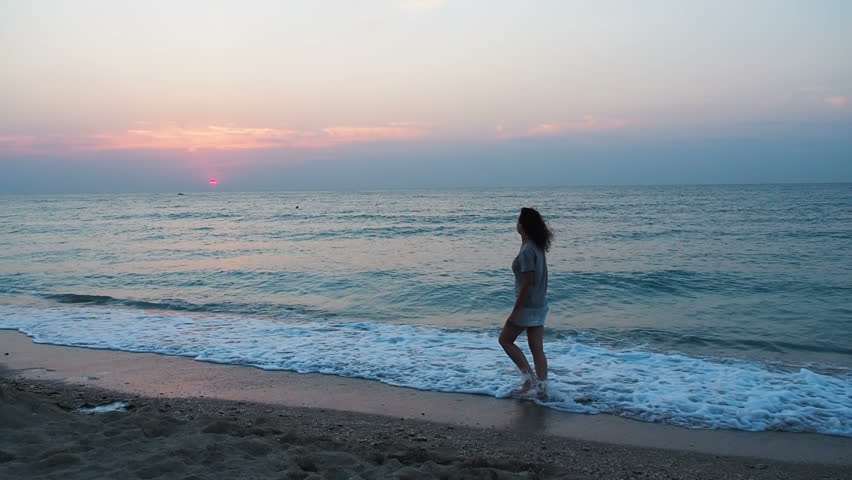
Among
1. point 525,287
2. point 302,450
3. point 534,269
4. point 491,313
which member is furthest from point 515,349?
point 491,313

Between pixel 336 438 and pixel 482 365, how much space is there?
2.84 m

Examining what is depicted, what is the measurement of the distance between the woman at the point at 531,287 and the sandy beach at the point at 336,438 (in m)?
0.58

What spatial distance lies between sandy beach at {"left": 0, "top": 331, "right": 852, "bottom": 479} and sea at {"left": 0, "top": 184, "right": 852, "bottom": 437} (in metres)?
0.45

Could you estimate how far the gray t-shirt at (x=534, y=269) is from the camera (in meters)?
5.79

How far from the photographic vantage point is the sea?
6.41m

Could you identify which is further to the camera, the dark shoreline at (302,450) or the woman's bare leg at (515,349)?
the woman's bare leg at (515,349)

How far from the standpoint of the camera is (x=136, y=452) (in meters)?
3.98

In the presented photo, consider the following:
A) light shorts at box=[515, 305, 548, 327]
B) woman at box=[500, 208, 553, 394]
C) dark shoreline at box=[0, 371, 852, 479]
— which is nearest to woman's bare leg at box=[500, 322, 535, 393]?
woman at box=[500, 208, 553, 394]

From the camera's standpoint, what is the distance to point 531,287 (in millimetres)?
5844

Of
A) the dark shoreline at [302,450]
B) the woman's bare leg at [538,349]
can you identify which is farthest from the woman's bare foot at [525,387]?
the dark shoreline at [302,450]

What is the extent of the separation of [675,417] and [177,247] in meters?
22.3

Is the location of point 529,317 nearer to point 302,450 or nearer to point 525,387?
point 525,387

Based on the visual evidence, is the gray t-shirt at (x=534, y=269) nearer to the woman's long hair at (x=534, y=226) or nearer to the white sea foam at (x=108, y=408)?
the woman's long hair at (x=534, y=226)

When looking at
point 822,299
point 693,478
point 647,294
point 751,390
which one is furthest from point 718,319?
point 693,478
